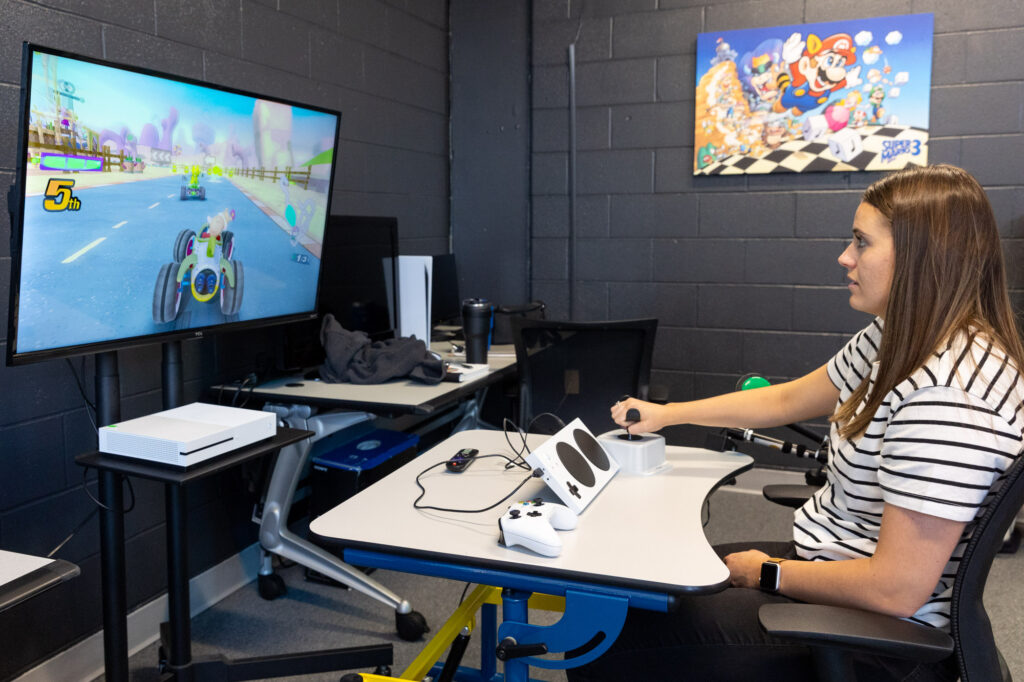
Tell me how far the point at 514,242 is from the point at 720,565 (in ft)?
9.72

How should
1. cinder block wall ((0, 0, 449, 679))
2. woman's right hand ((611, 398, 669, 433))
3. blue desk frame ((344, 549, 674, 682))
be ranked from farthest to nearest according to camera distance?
cinder block wall ((0, 0, 449, 679)), woman's right hand ((611, 398, 669, 433)), blue desk frame ((344, 549, 674, 682))

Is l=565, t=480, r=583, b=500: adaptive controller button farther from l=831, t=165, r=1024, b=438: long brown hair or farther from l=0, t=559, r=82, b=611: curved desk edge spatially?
l=0, t=559, r=82, b=611: curved desk edge

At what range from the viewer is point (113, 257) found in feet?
5.55

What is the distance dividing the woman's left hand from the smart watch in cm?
8

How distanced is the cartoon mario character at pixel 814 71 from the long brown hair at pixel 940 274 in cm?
238

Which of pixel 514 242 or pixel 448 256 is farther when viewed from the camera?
pixel 514 242

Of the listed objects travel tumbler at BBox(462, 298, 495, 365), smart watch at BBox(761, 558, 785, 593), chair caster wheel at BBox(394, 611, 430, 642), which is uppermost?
travel tumbler at BBox(462, 298, 495, 365)

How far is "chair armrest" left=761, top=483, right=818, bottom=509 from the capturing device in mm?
1666

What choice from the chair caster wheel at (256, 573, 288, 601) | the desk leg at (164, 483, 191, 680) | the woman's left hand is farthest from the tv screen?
the woman's left hand

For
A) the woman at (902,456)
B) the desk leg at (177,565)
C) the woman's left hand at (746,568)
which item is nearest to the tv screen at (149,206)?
the desk leg at (177,565)

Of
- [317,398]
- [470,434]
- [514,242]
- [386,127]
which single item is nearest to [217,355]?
[317,398]

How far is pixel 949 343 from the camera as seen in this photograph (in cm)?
119

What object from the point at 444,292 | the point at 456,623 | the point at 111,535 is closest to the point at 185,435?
the point at 111,535

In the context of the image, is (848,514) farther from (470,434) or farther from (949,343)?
(470,434)
